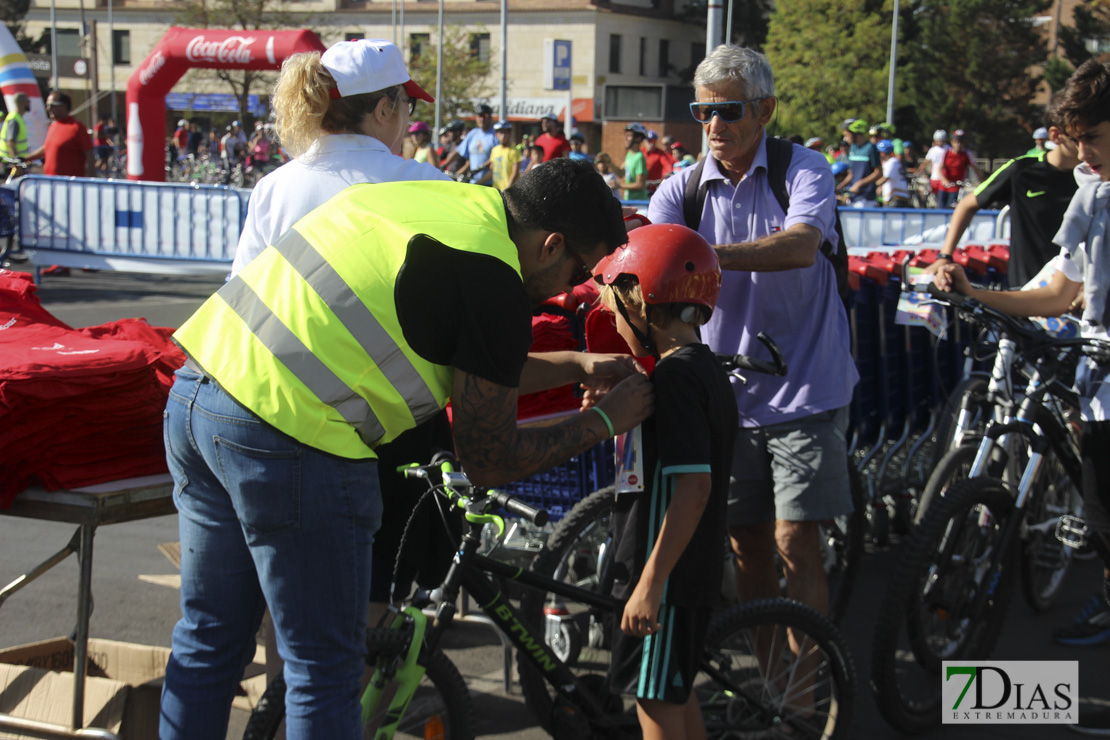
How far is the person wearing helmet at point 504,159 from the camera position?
1695cm

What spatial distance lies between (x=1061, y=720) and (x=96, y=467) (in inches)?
126

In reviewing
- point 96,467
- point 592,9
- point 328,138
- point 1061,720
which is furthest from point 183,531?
point 592,9

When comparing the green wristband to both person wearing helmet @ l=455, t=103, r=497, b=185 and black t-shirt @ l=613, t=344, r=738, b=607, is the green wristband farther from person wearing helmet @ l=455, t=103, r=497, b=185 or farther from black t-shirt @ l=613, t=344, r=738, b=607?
person wearing helmet @ l=455, t=103, r=497, b=185

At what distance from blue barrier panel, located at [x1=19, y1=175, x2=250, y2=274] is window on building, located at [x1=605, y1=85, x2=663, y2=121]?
121 feet

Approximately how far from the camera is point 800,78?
150 ft

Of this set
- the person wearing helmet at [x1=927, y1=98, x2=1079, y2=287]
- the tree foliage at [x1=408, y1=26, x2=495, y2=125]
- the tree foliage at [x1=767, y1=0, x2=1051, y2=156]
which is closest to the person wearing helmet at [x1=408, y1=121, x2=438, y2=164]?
the person wearing helmet at [x1=927, y1=98, x2=1079, y2=287]

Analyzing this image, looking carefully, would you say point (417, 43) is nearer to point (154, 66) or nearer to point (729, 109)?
point (154, 66)

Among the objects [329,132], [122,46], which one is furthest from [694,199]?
[122,46]

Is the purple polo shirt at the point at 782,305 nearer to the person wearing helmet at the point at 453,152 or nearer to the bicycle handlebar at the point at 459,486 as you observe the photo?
the bicycle handlebar at the point at 459,486

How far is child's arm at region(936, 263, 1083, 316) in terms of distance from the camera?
12.6 ft

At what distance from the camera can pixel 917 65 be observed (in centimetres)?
5156

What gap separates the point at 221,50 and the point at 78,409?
1562 cm

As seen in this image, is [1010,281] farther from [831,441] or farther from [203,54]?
[203,54]

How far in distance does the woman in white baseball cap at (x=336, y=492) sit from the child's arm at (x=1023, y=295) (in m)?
1.97
